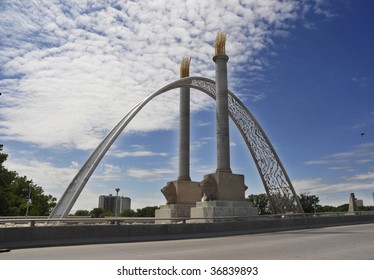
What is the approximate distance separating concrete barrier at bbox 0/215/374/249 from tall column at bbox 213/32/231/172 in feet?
31.4

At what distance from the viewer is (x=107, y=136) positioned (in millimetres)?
31781

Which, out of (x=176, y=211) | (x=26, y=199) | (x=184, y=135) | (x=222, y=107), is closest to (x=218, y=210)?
(x=176, y=211)

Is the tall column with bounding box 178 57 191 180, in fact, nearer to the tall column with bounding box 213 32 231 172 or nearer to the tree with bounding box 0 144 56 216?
the tall column with bounding box 213 32 231 172

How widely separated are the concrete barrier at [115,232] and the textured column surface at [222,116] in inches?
371

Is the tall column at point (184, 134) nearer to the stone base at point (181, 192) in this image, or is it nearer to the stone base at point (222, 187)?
the stone base at point (181, 192)

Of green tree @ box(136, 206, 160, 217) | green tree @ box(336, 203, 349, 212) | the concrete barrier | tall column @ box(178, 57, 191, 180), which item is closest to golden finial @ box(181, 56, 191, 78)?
tall column @ box(178, 57, 191, 180)

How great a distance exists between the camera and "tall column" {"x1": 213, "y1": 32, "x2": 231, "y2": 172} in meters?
32.3

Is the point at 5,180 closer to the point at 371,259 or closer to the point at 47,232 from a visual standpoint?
the point at 47,232

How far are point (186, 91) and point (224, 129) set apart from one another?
36.6 feet

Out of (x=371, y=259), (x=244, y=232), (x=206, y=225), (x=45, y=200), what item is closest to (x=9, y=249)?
(x=206, y=225)

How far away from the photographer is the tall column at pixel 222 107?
32312 mm

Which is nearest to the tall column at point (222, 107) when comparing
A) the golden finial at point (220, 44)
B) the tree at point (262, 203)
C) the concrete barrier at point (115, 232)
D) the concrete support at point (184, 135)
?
the golden finial at point (220, 44)

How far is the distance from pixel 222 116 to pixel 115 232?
797 inches

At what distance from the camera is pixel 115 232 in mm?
15867
